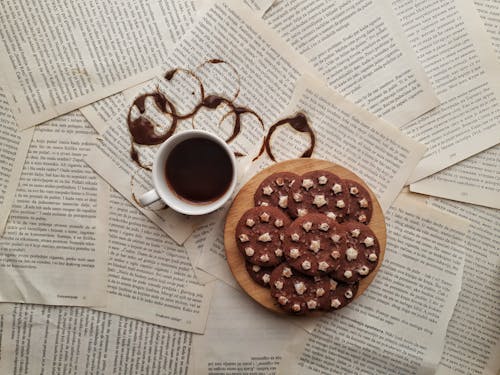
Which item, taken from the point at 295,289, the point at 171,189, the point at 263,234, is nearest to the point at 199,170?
the point at 171,189

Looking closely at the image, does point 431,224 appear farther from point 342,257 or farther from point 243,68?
point 243,68

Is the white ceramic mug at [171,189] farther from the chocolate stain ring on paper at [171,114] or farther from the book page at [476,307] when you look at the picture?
the book page at [476,307]

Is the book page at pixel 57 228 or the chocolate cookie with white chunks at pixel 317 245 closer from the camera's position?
the chocolate cookie with white chunks at pixel 317 245

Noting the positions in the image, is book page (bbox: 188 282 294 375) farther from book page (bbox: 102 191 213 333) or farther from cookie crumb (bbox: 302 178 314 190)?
cookie crumb (bbox: 302 178 314 190)

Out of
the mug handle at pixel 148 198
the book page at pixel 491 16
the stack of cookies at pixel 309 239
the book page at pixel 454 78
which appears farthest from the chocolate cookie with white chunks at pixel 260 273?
the book page at pixel 491 16

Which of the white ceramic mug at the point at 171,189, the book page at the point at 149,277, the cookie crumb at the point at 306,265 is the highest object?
Answer: the white ceramic mug at the point at 171,189

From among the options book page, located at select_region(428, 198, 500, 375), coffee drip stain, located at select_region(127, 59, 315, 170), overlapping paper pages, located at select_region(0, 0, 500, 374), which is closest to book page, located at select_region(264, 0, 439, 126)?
overlapping paper pages, located at select_region(0, 0, 500, 374)

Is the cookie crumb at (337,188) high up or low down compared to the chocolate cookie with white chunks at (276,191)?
up
